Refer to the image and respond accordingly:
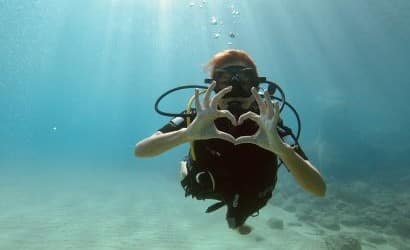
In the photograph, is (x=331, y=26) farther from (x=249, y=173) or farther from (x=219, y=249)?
(x=249, y=173)

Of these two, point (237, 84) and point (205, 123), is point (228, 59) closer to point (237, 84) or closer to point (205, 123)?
point (237, 84)

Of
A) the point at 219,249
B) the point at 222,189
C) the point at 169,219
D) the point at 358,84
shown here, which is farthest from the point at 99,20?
the point at 222,189

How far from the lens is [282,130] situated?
4.42 m

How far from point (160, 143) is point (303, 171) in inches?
55.3

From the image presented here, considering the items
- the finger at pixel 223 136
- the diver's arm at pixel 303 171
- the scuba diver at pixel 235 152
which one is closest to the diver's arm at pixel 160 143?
the scuba diver at pixel 235 152

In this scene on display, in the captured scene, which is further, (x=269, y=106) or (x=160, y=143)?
(x=160, y=143)

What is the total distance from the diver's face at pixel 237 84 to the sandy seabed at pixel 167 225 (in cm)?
819

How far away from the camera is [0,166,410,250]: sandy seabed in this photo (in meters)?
11.9

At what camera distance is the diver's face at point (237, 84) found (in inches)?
162

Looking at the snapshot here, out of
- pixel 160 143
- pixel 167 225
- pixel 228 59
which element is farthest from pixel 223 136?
pixel 167 225

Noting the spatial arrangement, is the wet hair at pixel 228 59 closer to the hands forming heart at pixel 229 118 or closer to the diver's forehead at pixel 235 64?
the diver's forehead at pixel 235 64

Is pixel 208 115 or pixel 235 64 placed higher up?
pixel 235 64

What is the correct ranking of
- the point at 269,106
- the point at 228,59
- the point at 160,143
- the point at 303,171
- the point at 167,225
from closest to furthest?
the point at 269,106, the point at 303,171, the point at 160,143, the point at 228,59, the point at 167,225

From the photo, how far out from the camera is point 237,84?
13.8 feet
